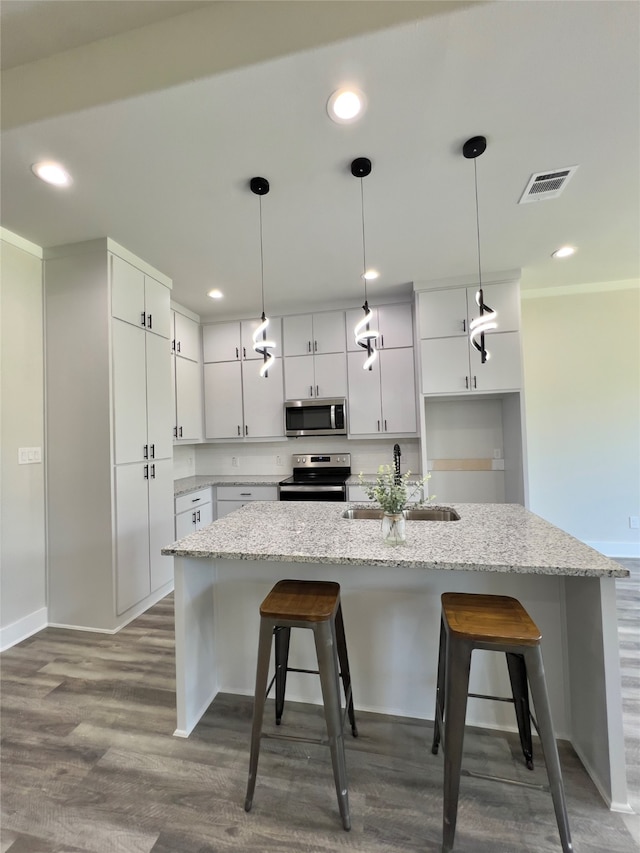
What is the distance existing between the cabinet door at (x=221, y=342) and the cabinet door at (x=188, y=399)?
0.24 meters

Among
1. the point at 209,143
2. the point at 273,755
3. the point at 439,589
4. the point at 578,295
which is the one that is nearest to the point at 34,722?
the point at 273,755

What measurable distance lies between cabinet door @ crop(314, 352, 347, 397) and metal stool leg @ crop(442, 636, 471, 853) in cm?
297

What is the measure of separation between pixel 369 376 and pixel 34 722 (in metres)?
3.49

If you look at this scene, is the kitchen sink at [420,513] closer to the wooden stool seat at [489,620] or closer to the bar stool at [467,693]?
the wooden stool seat at [489,620]

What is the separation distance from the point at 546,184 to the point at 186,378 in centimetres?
349

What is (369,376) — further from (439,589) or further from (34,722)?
(34,722)

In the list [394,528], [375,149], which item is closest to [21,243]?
[375,149]

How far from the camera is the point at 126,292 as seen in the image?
2.74m

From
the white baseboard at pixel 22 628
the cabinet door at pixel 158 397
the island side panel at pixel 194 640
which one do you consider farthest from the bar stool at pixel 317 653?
the white baseboard at pixel 22 628

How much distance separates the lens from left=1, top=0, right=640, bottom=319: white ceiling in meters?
1.30

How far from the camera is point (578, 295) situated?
3.76m

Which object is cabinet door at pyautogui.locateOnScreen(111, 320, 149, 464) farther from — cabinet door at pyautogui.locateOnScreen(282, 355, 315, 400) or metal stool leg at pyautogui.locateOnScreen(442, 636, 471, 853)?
metal stool leg at pyautogui.locateOnScreen(442, 636, 471, 853)

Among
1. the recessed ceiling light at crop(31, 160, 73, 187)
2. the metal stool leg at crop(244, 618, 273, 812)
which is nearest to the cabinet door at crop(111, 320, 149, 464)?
the recessed ceiling light at crop(31, 160, 73, 187)

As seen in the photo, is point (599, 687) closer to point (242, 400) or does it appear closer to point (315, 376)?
point (315, 376)
